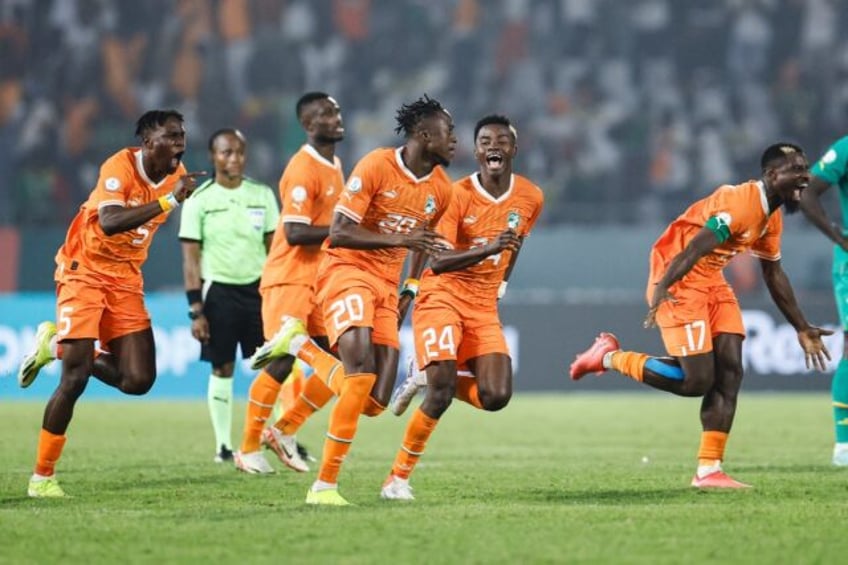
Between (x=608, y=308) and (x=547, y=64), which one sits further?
(x=547, y=64)

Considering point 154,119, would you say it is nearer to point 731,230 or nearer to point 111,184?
point 111,184

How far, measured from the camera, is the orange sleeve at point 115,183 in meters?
8.68

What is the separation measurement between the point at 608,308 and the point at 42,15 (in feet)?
36.5

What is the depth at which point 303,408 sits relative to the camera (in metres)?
10.2

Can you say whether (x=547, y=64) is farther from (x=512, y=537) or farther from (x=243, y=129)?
(x=512, y=537)

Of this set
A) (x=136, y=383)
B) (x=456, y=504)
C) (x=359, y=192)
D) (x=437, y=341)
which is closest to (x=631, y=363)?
(x=437, y=341)

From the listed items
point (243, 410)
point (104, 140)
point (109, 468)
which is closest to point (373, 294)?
point (109, 468)

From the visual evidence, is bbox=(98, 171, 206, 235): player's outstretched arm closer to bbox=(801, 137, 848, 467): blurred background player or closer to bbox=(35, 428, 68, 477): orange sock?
bbox=(35, 428, 68, 477): orange sock

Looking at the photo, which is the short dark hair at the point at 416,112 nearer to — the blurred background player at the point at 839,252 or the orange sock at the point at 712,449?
the orange sock at the point at 712,449

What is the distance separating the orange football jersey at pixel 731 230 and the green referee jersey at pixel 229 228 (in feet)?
11.5

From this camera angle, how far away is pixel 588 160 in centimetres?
2367

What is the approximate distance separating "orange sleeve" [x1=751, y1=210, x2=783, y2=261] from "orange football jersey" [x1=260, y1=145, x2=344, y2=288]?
115 inches

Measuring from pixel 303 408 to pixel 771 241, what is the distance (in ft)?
11.2

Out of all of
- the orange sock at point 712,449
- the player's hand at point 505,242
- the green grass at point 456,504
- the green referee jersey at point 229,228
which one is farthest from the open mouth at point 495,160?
the green referee jersey at point 229,228
